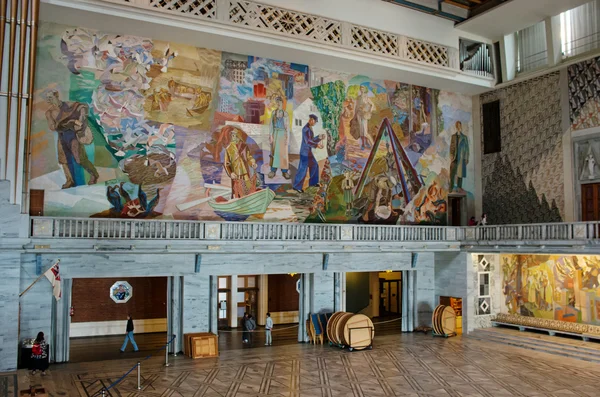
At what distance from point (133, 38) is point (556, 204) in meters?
16.6

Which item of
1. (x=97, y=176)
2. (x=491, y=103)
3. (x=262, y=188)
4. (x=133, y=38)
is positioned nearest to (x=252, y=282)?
(x=262, y=188)

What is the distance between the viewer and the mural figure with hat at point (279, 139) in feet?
67.6

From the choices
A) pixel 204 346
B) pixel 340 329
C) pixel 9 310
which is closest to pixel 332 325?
pixel 340 329

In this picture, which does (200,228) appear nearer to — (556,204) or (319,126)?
(319,126)

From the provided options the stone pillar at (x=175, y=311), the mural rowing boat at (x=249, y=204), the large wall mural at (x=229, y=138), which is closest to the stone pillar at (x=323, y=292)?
the large wall mural at (x=229, y=138)

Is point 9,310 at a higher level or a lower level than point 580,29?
lower

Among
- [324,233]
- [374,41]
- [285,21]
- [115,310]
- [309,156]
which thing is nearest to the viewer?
[285,21]

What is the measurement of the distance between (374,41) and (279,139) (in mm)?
5384

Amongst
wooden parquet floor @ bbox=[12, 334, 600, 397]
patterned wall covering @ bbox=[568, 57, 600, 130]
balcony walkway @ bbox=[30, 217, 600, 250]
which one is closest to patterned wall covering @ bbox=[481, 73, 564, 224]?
patterned wall covering @ bbox=[568, 57, 600, 130]

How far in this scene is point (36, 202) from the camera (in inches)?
655

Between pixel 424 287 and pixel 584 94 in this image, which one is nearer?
pixel 584 94

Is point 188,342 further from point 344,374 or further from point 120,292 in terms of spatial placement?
point 120,292

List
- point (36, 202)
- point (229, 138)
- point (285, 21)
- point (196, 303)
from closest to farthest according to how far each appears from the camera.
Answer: point (36, 202) < point (196, 303) < point (285, 21) < point (229, 138)

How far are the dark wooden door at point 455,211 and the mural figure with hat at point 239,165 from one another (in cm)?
970
